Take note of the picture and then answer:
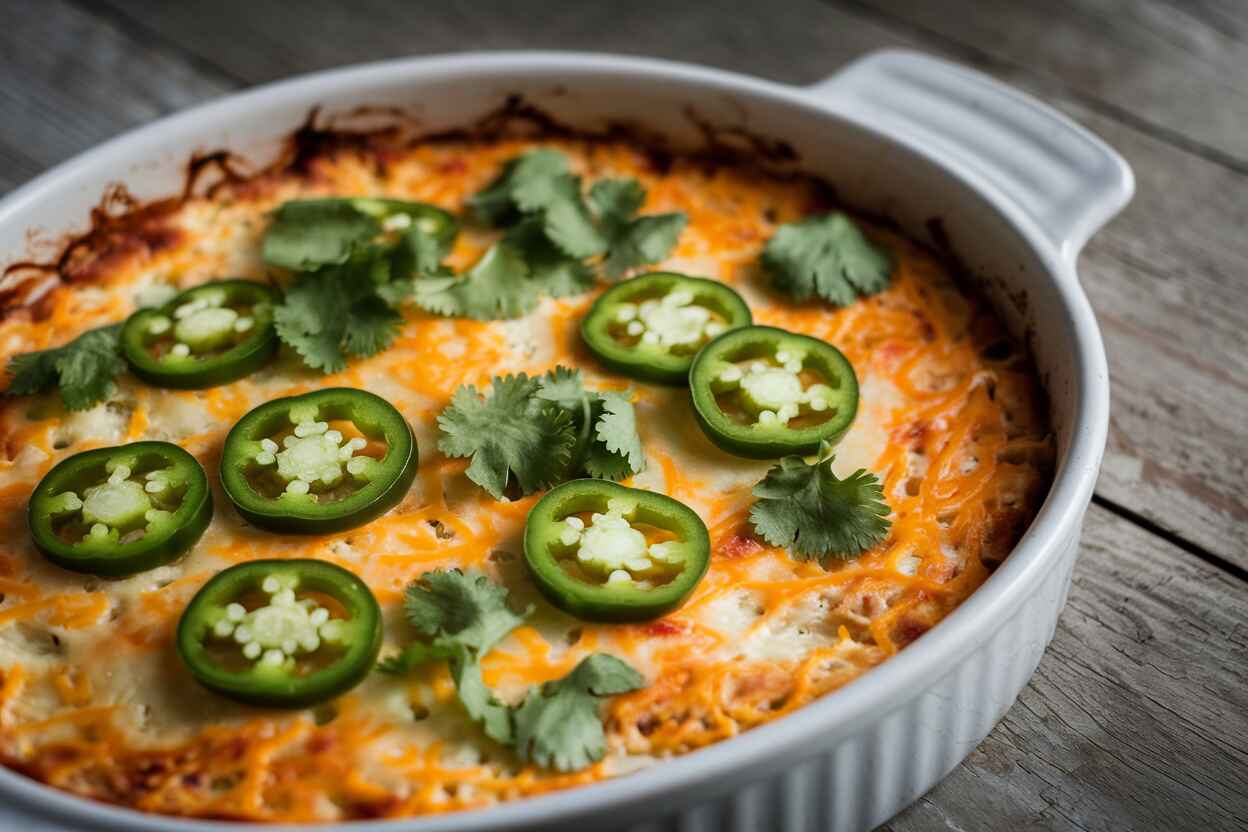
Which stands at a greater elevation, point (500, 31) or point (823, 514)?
point (823, 514)

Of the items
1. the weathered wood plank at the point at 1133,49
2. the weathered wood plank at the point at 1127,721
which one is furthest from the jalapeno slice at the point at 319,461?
the weathered wood plank at the point at 1133,49

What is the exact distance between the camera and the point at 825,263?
304 cm

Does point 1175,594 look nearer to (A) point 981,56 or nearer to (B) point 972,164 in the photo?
(B) point 972,164

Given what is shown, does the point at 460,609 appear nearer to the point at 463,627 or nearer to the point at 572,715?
the point at 463,627

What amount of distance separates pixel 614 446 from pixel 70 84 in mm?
2585

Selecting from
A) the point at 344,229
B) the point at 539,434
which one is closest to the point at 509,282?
the point at 344,229

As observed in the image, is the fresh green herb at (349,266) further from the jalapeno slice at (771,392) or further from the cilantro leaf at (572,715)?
the cilantro leaf at (572,715)

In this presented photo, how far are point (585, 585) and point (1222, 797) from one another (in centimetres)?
119

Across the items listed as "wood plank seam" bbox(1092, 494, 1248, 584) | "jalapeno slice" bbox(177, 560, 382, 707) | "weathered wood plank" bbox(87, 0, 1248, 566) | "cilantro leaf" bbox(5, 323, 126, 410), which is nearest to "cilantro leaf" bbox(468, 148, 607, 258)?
"cilantro leaf" bbox(5, 323, 126, 410)

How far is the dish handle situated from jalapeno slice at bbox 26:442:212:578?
1.81 meters

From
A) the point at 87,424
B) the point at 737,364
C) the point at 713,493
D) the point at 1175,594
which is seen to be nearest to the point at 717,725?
the point at 713,493

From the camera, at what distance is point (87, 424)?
2758 millimetres

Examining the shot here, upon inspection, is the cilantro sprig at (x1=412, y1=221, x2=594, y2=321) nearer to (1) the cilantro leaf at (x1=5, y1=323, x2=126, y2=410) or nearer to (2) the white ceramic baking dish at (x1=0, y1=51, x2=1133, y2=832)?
(2) the white ceramic baking dish at (x1=0, y1=51, x2=1133, y2=832)

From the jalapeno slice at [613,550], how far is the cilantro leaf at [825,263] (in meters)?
0.77
